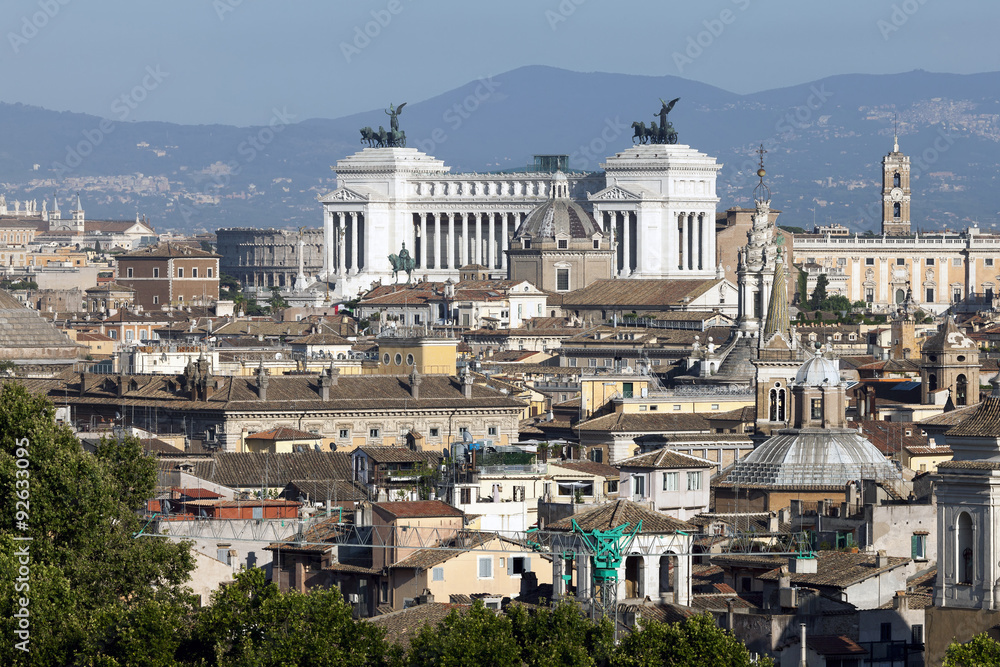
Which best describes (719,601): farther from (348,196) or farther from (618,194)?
(348,196)

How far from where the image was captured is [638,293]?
4697 inches

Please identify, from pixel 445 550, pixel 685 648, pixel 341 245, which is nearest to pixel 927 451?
pixel 445 550

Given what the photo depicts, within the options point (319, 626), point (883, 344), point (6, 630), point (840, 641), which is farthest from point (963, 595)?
point (883, 344)

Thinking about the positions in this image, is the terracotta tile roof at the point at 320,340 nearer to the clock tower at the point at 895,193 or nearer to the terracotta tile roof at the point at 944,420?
the terracotta tile roof at the point at 944,420

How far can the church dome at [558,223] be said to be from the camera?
144m

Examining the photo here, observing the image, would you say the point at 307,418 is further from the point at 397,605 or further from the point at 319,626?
the point at 319,626

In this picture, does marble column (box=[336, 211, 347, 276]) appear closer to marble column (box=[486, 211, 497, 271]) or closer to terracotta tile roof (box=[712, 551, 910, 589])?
marble column (box=[486, 211, 497, 271])

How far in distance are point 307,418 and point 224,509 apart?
22166 mm

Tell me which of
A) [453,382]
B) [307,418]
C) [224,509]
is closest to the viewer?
[224,509]

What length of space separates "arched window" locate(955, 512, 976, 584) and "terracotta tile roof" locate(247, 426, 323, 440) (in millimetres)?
31288

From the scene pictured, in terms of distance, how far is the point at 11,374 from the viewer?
67000 millimetres

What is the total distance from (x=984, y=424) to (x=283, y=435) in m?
31.2

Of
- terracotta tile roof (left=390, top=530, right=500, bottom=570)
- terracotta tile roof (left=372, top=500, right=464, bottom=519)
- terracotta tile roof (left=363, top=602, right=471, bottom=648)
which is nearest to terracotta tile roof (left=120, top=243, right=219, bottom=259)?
terracotta tile roof (left=372, top=500, right=464, bottom=519)

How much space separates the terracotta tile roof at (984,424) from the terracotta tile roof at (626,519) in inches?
135
